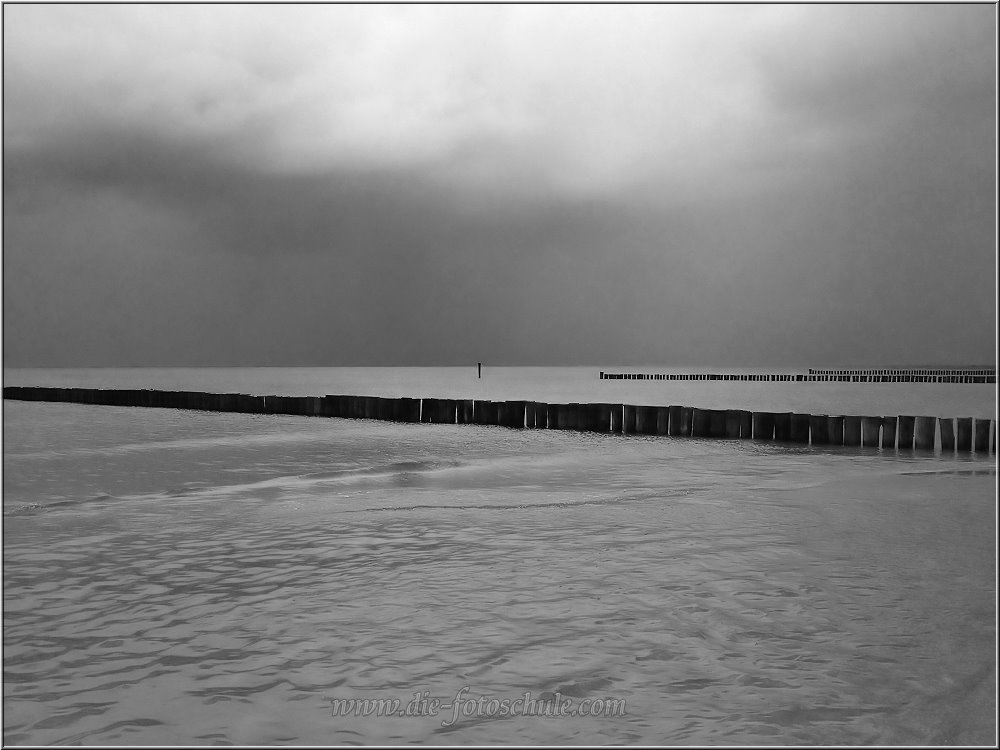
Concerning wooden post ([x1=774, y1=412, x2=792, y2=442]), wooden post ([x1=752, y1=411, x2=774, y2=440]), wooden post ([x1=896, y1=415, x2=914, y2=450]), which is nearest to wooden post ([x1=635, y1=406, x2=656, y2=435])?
wooden post ([x1=752, y1=411, x2=774, y2=440])

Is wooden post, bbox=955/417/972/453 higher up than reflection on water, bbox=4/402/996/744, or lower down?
higher up

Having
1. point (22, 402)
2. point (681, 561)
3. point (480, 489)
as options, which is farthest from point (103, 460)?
point (22, 402)

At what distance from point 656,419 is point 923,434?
755cm

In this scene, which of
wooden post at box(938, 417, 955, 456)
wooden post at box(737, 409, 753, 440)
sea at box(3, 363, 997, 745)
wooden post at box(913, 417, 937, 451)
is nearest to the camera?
sea at box(3, 363, 997, 745)

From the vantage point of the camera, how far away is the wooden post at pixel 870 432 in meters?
20.6

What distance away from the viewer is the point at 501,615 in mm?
6121

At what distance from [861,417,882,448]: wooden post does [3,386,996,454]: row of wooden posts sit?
0.02 m

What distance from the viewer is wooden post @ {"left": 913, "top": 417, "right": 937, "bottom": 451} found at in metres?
20.1

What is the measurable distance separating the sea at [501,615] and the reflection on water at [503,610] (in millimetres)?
26

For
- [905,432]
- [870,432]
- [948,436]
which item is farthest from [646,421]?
[948,436]

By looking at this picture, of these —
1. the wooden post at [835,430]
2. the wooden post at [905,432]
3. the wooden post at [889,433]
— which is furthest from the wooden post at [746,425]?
the wooden post at [905,432]

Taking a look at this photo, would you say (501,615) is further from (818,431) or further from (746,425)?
(746,425)

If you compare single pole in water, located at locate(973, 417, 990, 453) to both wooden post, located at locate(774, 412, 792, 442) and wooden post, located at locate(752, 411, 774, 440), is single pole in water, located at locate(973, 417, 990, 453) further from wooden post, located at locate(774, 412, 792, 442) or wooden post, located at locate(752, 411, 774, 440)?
wooden post, located at locate(752, 411, 774, 440)

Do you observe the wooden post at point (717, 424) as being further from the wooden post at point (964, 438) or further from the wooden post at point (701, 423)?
the wooden post at point (964, 438)
